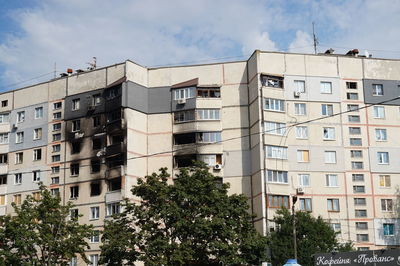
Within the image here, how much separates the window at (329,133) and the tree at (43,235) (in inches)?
1164

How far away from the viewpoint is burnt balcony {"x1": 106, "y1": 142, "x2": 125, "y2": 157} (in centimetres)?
7006

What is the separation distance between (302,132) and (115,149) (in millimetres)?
20606

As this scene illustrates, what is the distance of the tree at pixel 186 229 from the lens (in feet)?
157

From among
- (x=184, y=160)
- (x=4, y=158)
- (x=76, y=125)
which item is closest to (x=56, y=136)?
(x=76, y=125)

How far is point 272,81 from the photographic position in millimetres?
70000

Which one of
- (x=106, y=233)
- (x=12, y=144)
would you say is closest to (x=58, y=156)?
(x=12, y=144)

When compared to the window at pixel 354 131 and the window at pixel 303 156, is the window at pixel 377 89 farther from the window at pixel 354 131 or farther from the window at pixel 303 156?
the window at pixel 303 156

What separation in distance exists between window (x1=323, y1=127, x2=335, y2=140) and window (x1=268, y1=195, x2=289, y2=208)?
9136 millimetres

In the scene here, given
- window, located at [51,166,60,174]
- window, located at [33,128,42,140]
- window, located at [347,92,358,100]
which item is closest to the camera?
window, located at [347,92,358,100]

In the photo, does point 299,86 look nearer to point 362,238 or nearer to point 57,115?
point 362,238

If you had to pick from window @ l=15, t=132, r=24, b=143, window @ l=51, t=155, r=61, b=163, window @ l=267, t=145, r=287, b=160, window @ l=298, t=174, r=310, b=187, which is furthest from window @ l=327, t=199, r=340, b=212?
window @ l=15, t=132, r=24, b=143

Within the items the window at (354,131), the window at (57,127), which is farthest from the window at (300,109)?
the window at (57,127)

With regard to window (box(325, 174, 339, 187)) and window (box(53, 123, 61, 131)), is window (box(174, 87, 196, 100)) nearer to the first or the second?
window (box(53, 123, 61, 131))

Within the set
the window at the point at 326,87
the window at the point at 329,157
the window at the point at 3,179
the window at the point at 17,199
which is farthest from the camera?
the window at the point at 3,179
